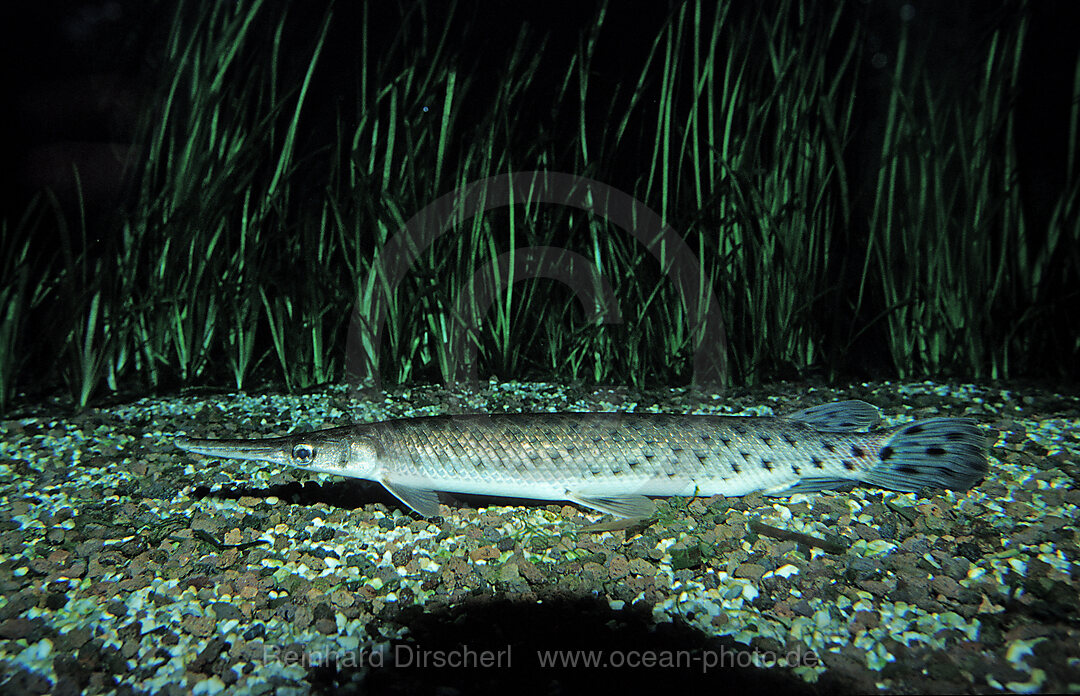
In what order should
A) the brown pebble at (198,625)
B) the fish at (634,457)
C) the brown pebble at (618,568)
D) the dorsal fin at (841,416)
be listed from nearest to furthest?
the brown pebble at (198,625) < the brown pebble at (618,568) < the fish at (634,457) < the dorsal fin at (841,416)

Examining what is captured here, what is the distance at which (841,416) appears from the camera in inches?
104

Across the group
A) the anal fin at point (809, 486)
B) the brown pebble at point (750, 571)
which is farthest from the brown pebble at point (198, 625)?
the anal fin at point (809, 486)

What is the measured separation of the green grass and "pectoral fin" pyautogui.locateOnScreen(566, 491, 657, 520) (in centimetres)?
212

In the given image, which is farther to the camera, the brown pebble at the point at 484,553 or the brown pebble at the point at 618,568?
the brown pebble at the point at 484,553

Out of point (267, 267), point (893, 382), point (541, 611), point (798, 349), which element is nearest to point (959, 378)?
point (893, 382)

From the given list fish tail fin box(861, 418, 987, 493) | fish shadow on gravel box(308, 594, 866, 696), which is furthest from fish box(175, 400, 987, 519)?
fish shadow on gravel box(308, 594, 866, 696)

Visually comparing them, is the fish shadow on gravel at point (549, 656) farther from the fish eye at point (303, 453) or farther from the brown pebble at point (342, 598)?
the fish eye at point (303, 453)

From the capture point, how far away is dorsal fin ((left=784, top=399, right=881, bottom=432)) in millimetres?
2609

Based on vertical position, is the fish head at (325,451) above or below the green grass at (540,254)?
below

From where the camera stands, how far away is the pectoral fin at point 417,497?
2350 mm

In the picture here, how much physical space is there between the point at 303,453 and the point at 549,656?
150 cm

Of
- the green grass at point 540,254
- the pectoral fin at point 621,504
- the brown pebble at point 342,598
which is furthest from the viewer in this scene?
the green grass at point 540,254

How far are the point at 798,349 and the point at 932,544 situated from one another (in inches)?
118

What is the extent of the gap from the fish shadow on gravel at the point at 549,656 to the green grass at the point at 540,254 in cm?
272
